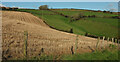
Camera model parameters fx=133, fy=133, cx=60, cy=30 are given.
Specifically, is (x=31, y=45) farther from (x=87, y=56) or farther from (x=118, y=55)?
(x=118, y=55)

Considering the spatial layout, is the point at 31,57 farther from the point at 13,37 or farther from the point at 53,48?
the point at 13,37

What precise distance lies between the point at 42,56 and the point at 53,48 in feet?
8.22

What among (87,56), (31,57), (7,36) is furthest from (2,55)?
(87,56)

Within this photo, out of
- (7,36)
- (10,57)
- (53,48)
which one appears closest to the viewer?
(10,57)

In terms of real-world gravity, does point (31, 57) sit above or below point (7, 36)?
below

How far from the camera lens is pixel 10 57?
445 inches

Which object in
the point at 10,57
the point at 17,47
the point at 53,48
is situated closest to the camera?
the point at 10,57

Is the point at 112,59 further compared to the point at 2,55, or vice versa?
the point at 112,59

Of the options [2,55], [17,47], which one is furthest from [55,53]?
[2,55]

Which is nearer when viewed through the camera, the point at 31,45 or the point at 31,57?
the point at 31,57

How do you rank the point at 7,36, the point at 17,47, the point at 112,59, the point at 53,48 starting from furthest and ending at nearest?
the point at 7,36 < the point at 53,48 < the point at 17,47 < the point at 112,59

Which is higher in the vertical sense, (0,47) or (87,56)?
(0,47)

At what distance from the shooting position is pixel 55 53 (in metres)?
13.1

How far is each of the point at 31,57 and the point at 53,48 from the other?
125 inches
